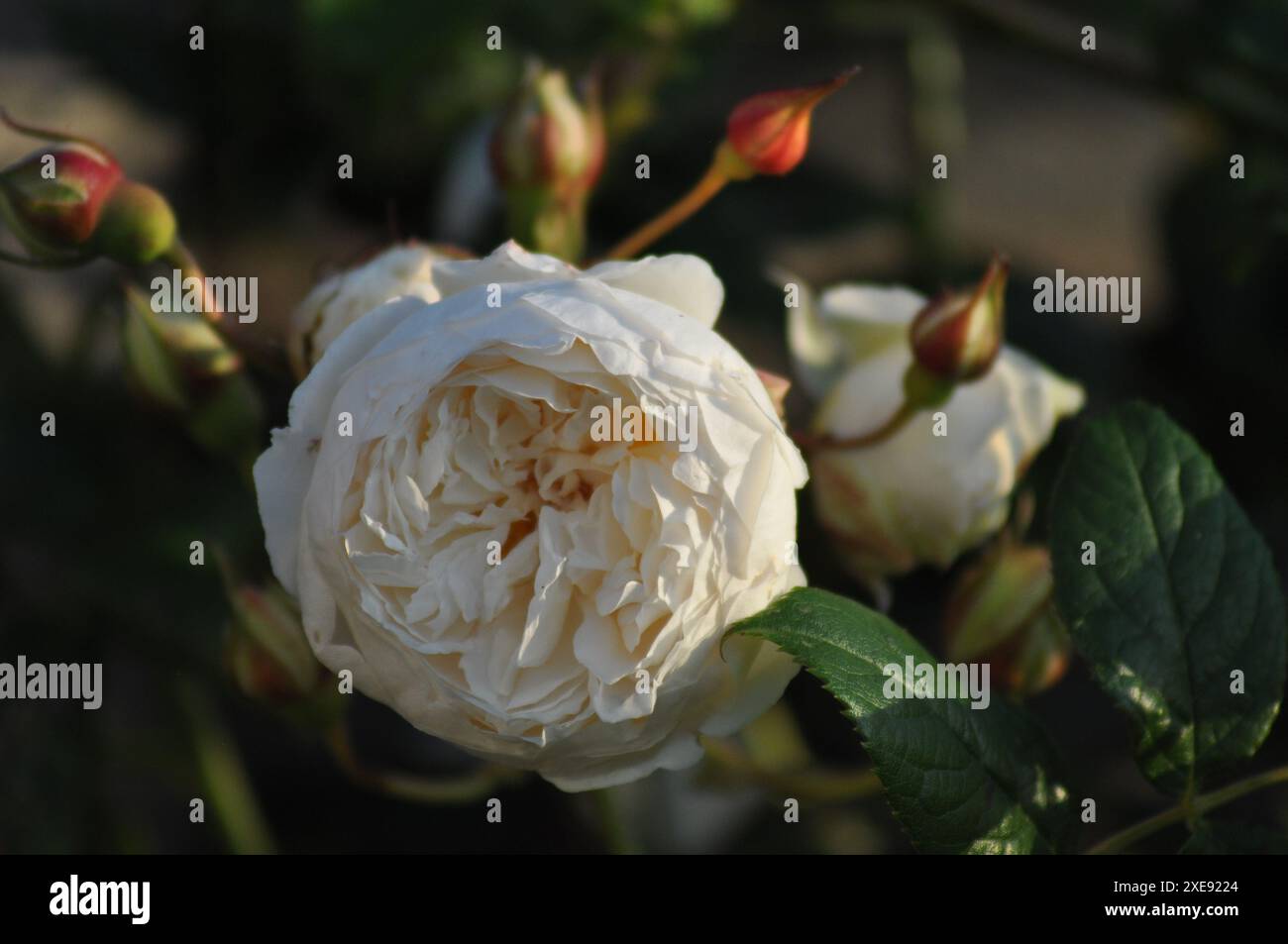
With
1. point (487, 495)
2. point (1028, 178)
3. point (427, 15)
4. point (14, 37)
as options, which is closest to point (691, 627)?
point (487, 495)

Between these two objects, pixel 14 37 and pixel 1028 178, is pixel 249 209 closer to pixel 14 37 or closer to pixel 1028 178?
pixel 14 37

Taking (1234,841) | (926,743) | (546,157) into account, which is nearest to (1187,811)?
(1234,841)

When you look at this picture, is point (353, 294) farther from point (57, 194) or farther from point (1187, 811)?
point (1187, 811)

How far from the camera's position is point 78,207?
487mm

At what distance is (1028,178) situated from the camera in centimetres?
154

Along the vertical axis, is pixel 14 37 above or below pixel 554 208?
above

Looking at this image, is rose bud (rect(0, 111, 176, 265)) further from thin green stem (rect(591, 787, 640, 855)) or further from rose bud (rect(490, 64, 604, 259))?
thin green stem (rect(591, 787, 640, 855))

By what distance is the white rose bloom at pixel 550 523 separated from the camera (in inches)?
15.9

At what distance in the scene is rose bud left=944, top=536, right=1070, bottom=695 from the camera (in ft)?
1.80

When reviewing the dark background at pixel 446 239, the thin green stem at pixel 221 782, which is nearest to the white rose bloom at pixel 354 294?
the dark background at pixel 446 239

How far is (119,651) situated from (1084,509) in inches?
26.3

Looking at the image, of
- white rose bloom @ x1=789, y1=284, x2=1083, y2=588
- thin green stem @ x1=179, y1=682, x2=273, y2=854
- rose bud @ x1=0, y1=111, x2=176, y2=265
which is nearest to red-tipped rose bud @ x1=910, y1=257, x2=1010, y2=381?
white rose bloom @ x1=789, y1=284, x2=1083, y2=588

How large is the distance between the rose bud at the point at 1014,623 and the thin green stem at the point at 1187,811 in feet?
0.29

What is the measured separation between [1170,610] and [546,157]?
0.98 feet
